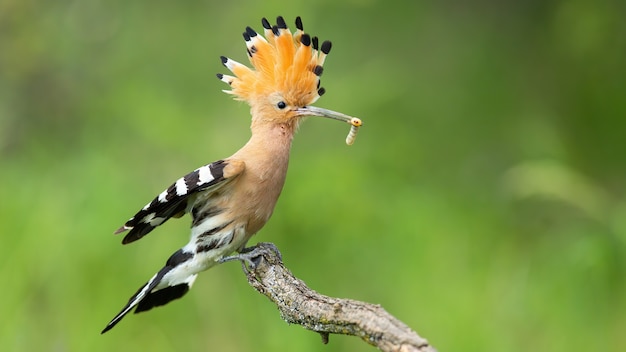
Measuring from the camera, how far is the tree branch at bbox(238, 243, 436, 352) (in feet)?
5.92

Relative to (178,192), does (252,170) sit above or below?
above

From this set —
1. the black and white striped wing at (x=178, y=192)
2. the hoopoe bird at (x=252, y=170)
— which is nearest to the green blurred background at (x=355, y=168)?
the hoopoe bird at (x=252, y=170)

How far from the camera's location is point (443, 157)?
512 centimetres

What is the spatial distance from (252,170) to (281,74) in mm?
320

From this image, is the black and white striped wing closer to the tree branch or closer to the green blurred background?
the tree branch

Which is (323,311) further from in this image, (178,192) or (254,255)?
(178,192)

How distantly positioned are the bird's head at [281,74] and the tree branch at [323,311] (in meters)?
0.44

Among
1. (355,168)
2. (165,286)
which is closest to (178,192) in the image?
(165,286)

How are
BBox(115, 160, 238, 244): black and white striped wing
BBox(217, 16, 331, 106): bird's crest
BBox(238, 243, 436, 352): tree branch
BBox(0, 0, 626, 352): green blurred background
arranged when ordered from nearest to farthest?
BBox(238, 243, 436, 352): tree branch < BBox(115, 160, 238, 244): black and white striped wing < BBox(217, 16, 331, 106): bird's crest < BBox(0, 0, 626, 352): green blurred background

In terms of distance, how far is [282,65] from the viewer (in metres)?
2.73

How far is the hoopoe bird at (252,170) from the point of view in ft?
8.59

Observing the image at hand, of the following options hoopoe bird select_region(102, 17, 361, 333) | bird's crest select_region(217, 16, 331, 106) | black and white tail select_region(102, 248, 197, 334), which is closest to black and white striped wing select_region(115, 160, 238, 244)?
hoopoe bird select_region(102, 17, 361, 333)

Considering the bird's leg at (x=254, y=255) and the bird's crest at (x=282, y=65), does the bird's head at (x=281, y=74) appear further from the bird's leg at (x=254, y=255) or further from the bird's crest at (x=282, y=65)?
the bird's leg at (x=254, y=255)

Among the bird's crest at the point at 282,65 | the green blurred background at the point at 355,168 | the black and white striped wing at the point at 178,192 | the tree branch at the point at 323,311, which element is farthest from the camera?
the green blurred background at the point at 355,168
